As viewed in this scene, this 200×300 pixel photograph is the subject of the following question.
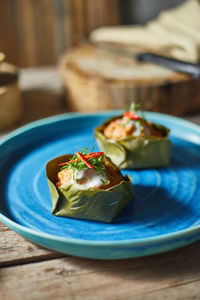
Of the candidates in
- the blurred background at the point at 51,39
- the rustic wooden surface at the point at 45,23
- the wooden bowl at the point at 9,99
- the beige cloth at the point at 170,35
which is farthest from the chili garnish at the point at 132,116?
the rustic wooden surface at the point at 45,23

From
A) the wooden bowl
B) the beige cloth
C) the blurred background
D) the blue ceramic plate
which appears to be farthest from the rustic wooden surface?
the blue ceramic plate

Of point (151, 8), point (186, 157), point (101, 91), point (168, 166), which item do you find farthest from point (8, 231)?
point (151, 8)

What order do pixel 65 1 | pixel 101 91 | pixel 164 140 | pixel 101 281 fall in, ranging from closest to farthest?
pixel 101 281 < pixel 164 140 < pixel 101 91 < pixel 65 1

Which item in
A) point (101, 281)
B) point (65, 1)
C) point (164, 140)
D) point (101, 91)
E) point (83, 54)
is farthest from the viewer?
point (65, 1)

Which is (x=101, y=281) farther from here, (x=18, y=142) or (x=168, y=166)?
(x=18, y=142)

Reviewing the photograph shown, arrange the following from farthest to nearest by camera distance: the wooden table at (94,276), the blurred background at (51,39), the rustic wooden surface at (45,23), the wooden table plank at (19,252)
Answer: the rustic wooden surface at (45,23)
the blurred background at (51,39)
the wooden table plank at (19,252)
the wooden table at (94,276)

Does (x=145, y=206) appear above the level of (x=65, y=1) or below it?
below

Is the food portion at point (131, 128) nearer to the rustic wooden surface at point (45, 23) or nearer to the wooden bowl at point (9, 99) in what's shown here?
the wooden bowl at point (9, 99)
